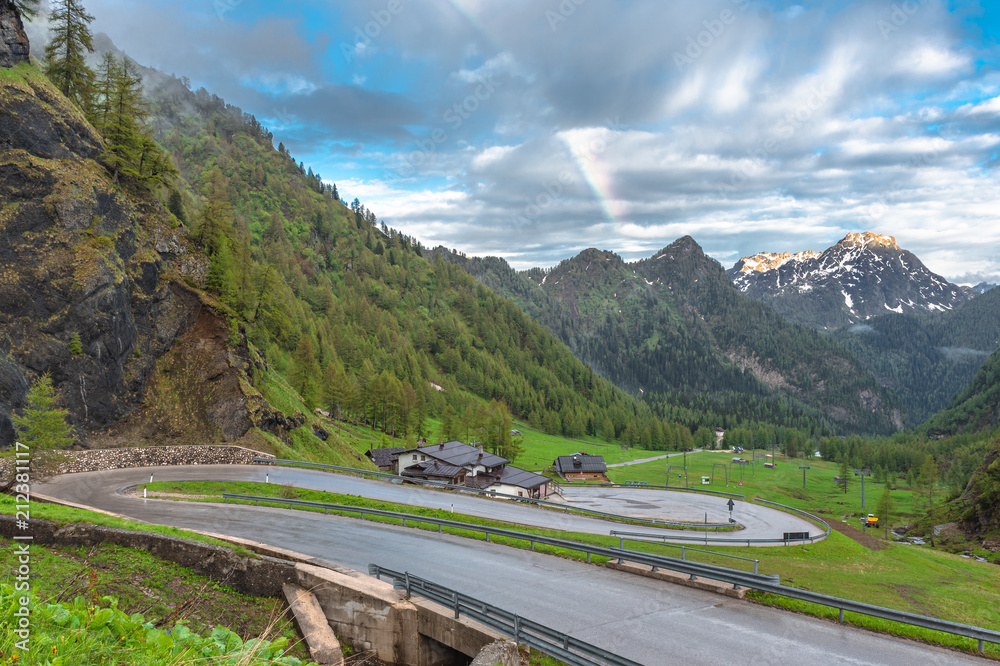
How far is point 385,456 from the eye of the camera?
8312cm

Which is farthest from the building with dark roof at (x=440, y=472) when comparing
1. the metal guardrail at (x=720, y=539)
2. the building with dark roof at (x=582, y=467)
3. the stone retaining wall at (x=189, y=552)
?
the stone retaining wall at (x=189, y=552)

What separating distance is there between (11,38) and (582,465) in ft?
343

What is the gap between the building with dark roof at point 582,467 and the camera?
354 feet

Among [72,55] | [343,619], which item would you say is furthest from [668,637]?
[72,55]

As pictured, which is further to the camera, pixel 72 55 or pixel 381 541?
pixel 72 55

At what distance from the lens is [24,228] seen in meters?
41.7

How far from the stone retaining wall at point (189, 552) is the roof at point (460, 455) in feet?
178

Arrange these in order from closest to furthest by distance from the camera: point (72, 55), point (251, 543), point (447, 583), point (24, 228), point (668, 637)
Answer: point (668, 637), point (447, 583), point (251, 543), point (24, 228), point (72, 55)

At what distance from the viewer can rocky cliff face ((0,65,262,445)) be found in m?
40.4

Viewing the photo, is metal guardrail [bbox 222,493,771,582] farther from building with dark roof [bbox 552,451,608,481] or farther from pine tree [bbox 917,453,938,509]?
pine tree [bbox 917,453,938,509]

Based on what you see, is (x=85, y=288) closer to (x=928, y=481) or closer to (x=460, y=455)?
(x=460, y=455)

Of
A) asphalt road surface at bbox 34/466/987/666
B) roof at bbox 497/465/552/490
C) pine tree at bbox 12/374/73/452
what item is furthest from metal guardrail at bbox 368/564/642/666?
roof at bbox 497/465/552/490

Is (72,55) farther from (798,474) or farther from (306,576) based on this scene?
(798,474)

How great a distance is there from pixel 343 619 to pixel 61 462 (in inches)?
1338
